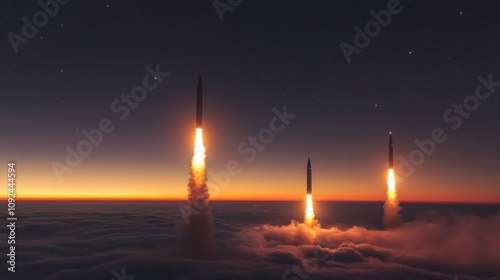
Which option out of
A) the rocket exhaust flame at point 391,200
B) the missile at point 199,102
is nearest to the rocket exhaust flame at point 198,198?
the missile at point 199,102

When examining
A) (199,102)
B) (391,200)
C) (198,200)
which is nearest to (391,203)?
(391,200)

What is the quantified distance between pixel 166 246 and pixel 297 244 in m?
32.3

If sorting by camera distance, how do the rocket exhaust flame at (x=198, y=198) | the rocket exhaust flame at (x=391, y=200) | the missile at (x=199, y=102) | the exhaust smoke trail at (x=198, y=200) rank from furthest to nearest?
the rocket exhaust flame at (x=391, y=200), the exhaust smoke trail at (x=198, y=200), the rocket exhaust flame at (x=198, y=198), the missile at (x=199, y=102)

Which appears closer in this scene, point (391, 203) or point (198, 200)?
point (198, 200)

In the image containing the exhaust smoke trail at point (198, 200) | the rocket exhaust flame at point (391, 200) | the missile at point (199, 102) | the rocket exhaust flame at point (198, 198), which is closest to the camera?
the missile at point (199, 102)

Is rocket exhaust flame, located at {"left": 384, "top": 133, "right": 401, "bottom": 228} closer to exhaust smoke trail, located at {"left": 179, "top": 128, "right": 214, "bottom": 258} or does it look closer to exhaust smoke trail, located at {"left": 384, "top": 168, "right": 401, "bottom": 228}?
exhaust smoke trail, located at {"left": 384, "top": 168, "right": 401, "bottom": 228}

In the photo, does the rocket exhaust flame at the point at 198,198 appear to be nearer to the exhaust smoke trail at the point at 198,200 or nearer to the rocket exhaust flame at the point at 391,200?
the exhaust smoke trail at the point at 198,200

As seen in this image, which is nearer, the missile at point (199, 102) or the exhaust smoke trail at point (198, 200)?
the missile at point (199, 102)

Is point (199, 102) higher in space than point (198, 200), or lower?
higher

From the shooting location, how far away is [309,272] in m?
61.0

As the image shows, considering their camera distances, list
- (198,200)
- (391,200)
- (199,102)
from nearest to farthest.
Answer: (199,102) < (198,200) < (391,200)

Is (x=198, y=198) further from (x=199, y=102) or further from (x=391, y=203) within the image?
(x=391, y=203)

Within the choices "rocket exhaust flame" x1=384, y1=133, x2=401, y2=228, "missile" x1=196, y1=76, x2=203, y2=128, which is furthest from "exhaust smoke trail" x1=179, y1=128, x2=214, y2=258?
"rocket exhaust flame" x1=384, y1=133, x2=401, y2=228

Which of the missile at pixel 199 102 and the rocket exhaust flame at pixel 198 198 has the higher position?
the missile at pixel 199 102
